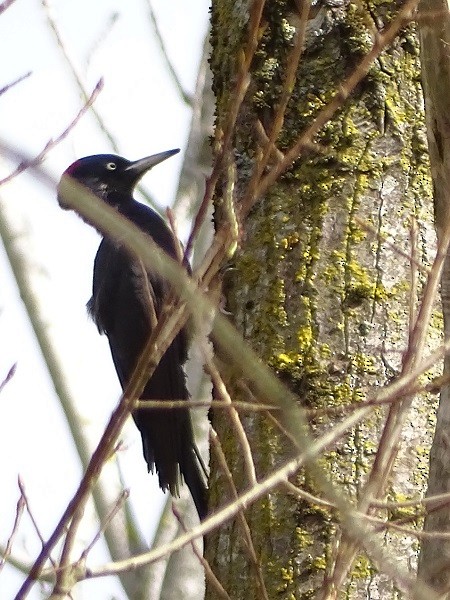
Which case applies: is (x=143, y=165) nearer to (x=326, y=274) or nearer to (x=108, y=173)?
(x=108, y=173)

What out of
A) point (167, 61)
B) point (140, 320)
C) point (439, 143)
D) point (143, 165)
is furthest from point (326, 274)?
point (167, 61)

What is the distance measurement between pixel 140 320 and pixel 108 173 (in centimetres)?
83

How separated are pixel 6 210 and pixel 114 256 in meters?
1.10

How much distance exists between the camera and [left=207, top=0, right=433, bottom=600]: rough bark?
2381mm

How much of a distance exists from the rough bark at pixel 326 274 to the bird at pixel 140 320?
50.8 inches

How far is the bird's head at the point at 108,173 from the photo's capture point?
4.93 meters

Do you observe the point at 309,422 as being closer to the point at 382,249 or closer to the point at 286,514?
the point at 286,514

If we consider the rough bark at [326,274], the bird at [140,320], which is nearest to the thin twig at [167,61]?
the bird at [140,320]

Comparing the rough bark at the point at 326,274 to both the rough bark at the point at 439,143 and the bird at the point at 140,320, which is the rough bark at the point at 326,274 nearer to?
the rough bark at the point at 439,143

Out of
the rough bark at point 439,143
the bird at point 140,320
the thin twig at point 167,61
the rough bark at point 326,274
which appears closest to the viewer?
the rough bark at point 439,143

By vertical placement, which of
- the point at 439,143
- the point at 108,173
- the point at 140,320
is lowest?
the point at 439,143

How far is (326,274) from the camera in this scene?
8.25 ft

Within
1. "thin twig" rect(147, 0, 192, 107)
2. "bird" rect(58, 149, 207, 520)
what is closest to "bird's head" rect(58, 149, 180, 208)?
"bird" rect(58, 149, 207, 520)

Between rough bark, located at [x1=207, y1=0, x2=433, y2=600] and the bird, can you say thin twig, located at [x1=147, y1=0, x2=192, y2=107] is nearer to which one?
the bird
